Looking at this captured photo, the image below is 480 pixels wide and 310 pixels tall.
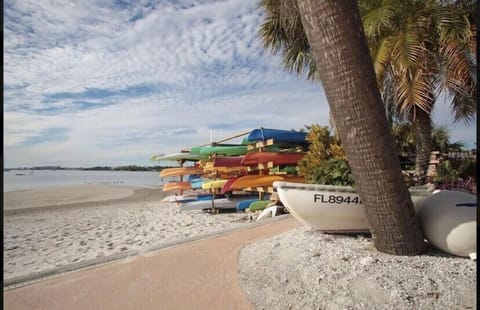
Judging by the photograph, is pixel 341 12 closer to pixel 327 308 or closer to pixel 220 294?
pixel 327 308

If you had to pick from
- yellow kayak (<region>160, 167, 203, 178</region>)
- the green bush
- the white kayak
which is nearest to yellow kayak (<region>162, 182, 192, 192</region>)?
yellow kayak (<region>160, 167, 203, 178</region>)

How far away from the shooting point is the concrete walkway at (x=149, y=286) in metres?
2.81

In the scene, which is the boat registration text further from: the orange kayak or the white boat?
the orange kayak

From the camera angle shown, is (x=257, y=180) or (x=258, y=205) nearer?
(x=257, y=180)

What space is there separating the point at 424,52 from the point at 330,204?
5295 millimetres

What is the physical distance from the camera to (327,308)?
246 cm

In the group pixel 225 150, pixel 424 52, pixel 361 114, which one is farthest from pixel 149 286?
pixel 225 150

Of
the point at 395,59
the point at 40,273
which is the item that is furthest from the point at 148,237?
the point at 395,59

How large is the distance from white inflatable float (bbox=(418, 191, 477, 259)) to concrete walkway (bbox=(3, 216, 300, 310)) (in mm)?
2089

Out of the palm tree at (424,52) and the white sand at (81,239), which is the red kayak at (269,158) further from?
the palm tree at (424,52)

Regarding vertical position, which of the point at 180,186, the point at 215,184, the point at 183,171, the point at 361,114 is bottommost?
the point at 180,186

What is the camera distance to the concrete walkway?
9.21ft

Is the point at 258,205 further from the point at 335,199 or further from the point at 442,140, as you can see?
the point at 442,140

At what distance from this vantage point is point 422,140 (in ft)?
26.0
